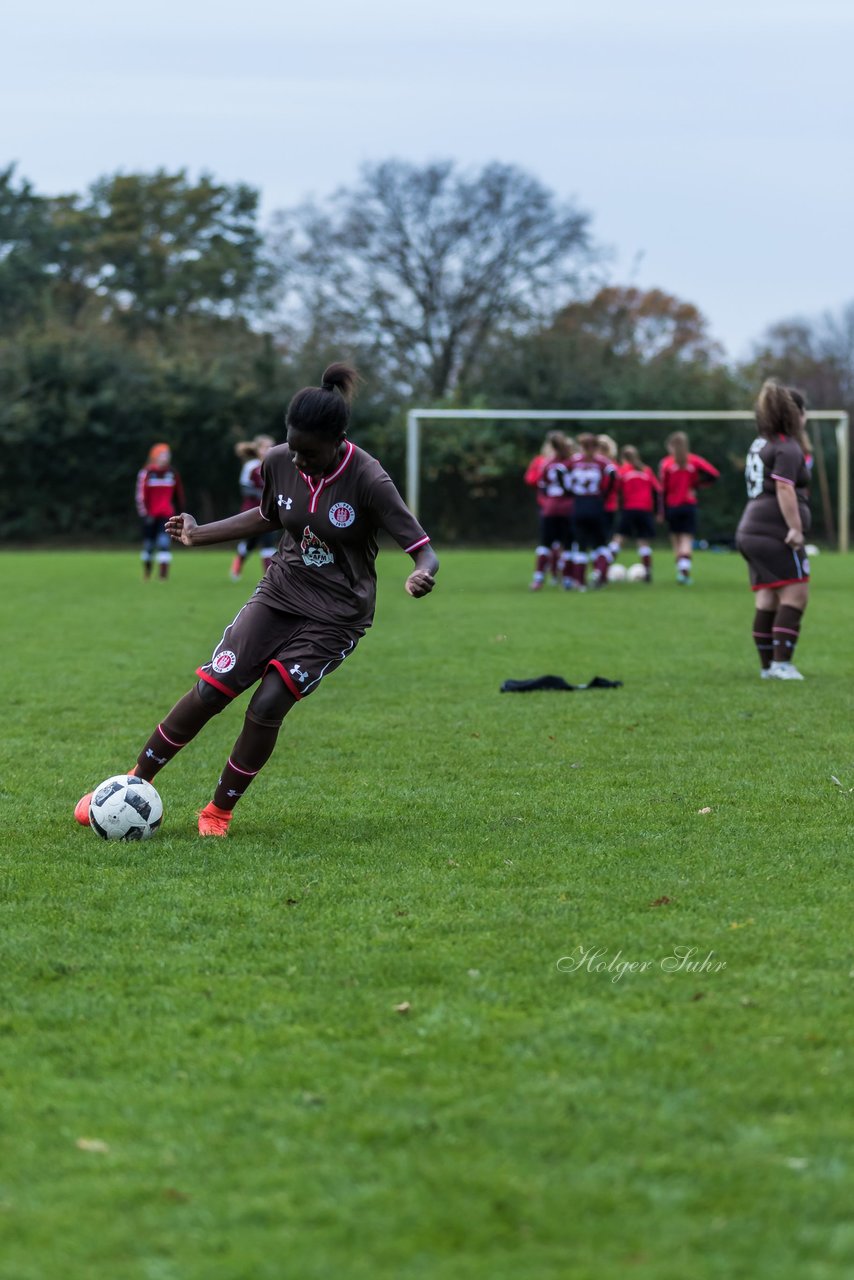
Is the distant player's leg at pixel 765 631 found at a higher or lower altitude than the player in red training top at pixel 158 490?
lower

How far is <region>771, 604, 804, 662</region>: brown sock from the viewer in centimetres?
1076

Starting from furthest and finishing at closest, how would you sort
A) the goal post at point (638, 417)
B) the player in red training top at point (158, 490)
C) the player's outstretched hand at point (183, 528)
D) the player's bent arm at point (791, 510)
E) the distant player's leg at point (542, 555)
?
the goal post at point (638, 417) → the distant player's leg at point (542, 555) → the player in red training top at point (158, 490) → the player's bent arm at point (791, 510) → the player's outstretched hand at point (183, 528)

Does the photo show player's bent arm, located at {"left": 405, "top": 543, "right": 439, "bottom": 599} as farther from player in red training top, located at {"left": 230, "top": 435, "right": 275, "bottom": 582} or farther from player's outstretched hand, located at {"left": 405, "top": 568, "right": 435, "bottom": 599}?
player in red training top, located at {"left": 230, "top": 435, "right": 275, "bottom": 582}

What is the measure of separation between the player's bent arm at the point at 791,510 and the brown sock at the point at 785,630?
0.67 meters

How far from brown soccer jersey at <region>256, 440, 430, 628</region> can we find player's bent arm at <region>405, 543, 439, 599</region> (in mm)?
47

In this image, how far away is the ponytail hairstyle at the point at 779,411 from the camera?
1018 cm

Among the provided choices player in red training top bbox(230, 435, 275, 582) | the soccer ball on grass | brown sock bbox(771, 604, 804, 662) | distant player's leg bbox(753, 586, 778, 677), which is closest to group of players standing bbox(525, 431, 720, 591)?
player in red training top bbox(230, 435, 275, 582)

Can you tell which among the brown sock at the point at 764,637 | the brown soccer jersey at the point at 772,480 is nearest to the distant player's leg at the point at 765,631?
the brown sock at the point at 764,637

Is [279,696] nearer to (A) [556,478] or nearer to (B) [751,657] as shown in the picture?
(B) [751,657]

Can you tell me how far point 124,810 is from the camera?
5.86 meters

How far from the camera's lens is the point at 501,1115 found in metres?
3.20

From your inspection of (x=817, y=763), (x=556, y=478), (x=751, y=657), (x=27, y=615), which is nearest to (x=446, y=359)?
(x=556, y=478)

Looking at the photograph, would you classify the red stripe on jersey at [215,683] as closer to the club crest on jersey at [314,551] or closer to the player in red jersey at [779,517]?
the club crest on jersey at [314,551]

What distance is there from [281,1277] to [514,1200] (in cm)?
49
